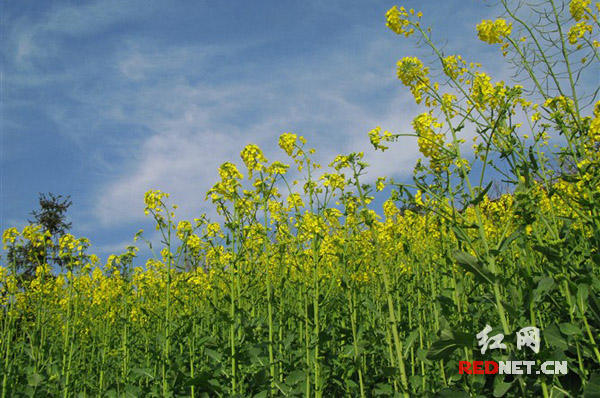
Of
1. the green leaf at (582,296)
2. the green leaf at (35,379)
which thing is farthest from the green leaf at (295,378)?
the green leaf at (35,379)

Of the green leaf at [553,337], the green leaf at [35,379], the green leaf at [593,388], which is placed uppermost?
the green leaf at [35,379]

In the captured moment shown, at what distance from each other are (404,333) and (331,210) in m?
2.13

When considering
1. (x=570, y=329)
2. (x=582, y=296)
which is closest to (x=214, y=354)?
(x=570, y=329)

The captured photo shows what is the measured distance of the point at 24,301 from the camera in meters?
7.04

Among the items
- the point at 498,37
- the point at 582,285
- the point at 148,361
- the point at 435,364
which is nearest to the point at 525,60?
the point at 498,37

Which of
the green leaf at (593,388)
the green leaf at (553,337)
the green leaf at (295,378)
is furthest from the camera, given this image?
the green leaf at (295,378)

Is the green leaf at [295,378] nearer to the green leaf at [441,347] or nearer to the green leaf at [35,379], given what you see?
the green leaf at [441,347]

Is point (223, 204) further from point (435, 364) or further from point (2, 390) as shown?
point (2, 390)

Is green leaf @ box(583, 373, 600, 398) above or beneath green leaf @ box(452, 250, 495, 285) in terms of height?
beneath

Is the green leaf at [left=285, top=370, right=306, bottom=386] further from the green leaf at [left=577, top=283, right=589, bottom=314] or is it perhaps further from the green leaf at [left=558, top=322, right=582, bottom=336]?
the green leaf at [left=577, top=283, right=589, bottom=314]

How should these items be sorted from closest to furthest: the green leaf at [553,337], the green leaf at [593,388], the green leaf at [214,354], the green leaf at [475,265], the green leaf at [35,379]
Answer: the green leaf at [475,265], the green leaf at [593,388], the green leaf at [553,337], the green leaf at [214,354], the green leaf at [35,379]

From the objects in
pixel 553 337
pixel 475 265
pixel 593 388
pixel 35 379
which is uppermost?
pixel 475 265

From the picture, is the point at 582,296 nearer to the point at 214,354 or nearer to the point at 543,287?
the point at 543,287

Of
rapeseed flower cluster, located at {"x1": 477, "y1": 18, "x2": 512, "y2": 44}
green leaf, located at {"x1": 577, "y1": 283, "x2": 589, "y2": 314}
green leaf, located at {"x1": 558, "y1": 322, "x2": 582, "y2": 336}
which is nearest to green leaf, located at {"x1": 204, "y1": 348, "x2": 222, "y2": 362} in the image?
green leaf, located at {"x1": 558, "y1": 322, "x2": 582, "y2": 336}
